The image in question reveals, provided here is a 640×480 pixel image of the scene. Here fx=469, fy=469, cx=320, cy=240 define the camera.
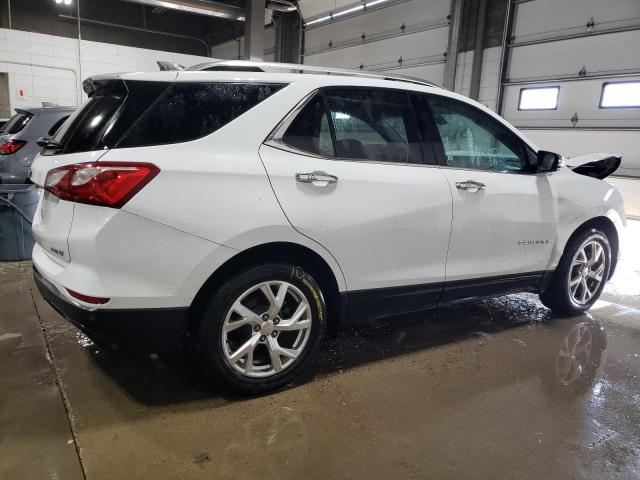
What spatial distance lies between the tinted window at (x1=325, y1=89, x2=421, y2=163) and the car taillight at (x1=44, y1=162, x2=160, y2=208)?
3.21 feet

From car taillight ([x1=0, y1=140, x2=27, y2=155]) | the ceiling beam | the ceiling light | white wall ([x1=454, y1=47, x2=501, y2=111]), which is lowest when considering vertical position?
car taillight ([x1=0, y1=140, x2=27, y2=155])

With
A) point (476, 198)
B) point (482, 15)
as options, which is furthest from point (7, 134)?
point (482, 15)

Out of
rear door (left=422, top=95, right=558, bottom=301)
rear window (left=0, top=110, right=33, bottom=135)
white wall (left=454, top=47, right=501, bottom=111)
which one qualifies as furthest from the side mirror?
white wall (left=454, top=47, right=501, bottom=111)

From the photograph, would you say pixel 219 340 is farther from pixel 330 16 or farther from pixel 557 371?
pixel 330 16

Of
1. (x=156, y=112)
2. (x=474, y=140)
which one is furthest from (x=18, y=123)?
(x=474, y=140)

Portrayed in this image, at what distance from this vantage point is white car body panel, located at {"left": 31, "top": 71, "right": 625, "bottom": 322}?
194 cm

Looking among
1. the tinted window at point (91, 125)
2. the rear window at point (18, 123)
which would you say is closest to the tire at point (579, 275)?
the tinted window at point (91, 125)

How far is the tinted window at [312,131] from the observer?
7.53 feet

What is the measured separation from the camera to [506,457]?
2.01m

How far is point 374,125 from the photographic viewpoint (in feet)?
8.65

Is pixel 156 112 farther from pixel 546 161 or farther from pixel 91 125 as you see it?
pixel 546 161

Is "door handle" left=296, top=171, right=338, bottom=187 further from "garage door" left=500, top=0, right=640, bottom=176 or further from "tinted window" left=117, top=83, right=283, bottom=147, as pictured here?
"garage door" left=500, top=0, right=640, bottom=176

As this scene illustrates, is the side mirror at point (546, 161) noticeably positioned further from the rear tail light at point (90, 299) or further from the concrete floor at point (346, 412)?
the rear tail light at point (90, 299)

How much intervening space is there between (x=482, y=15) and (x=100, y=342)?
31.8 ft
